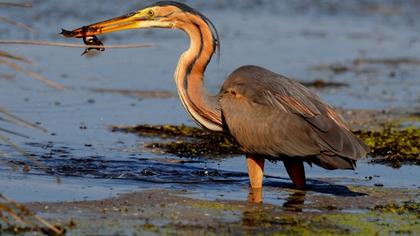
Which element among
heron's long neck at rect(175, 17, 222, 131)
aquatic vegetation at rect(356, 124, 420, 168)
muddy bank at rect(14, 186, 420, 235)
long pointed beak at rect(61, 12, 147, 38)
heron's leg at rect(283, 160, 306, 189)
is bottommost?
muddy bank at rect(14, 186, 420, 235)

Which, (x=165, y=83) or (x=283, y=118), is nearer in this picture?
(x=283, y=118)

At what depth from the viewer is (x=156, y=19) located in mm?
8984

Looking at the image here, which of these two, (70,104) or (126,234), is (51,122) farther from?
(126,234)

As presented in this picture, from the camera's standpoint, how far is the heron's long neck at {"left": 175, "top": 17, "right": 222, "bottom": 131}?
8.55 meters

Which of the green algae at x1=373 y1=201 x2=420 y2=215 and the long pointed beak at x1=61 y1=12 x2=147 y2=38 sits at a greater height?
the long pointed beak at x1=61 y1=12 x2=147 y2=38

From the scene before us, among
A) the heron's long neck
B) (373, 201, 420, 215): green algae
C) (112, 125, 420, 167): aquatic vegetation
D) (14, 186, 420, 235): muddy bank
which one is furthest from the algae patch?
(373, 201, 420, 215): green algae

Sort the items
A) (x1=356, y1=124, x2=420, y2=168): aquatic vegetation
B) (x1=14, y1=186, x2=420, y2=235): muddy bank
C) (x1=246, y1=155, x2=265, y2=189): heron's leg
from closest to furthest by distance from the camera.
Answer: (x1=14, y1=186, x2=420, y2=235): muddy bank, (x1=246, y1=155, x2=265, y2=189): heron's leg, (x1=356, y1=124, x2=420, y2=168): aquatic vegetation

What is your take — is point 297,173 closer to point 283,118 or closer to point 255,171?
point 255,171

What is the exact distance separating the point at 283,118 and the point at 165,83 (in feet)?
19.6

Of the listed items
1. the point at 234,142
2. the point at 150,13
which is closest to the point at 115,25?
the point at 150,13

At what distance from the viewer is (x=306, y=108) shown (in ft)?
27.3

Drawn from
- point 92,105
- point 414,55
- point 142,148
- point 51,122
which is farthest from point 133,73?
point 414,55

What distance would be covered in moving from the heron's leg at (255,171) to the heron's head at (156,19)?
1.19 metres

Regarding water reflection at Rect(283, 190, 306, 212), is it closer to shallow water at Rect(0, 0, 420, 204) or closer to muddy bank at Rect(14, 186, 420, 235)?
muddy bank at Rect(14, 186, 420, 235)
